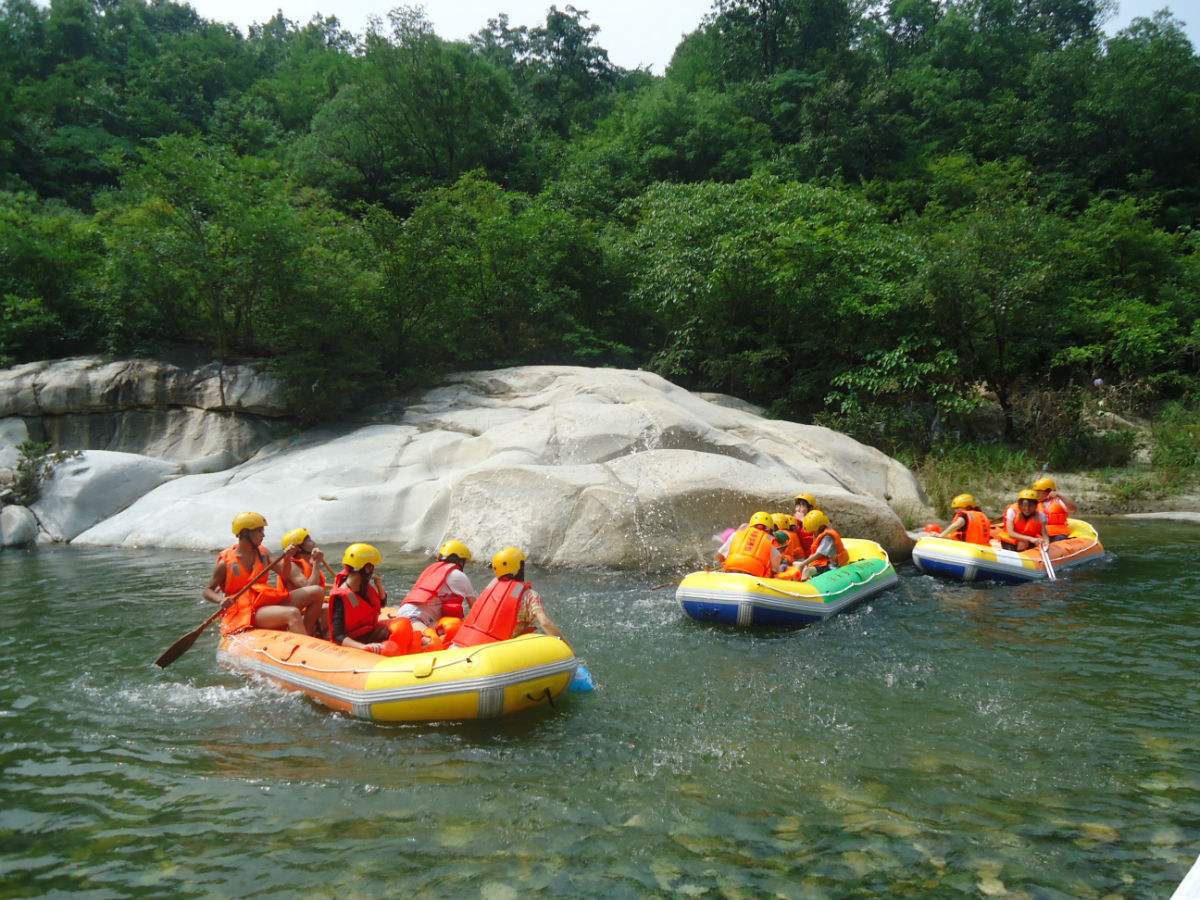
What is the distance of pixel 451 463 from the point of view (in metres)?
12.7

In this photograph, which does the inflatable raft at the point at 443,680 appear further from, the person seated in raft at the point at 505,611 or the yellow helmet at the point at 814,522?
the yellow helmet at the point at 814,522

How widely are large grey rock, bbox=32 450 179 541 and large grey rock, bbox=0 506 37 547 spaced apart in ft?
0.67

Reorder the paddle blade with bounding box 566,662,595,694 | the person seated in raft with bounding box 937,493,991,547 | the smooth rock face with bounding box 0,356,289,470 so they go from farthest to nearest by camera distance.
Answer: the smooth rock face with bounding box 0,356,289,470
the person seated in raft with bounding box 937,493,991,547
the paddle blade with bounding box 566,662,595,694

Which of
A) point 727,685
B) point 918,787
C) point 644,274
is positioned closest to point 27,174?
point 644,274

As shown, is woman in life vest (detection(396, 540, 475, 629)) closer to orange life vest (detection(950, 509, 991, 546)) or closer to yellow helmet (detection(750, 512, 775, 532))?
yellow helmet (detection(750, 512, 775, 532))

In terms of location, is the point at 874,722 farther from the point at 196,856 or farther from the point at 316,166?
the point at 316,166

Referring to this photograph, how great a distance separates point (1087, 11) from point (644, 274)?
34106 mm

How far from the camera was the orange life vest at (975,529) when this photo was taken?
10227mm

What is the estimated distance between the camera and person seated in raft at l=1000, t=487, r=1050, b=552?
10.5 m

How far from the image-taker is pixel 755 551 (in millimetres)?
8211

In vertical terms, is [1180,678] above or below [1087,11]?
below

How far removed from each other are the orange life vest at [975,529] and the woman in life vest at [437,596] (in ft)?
21.6

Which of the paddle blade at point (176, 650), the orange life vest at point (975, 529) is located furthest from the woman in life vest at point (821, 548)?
the paddle blade at point (176, 650)

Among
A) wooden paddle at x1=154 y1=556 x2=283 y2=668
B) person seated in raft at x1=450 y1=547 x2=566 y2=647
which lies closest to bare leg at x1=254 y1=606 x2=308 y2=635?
wooden paddle at x1=154 y1=556 x2=283 y2=668
